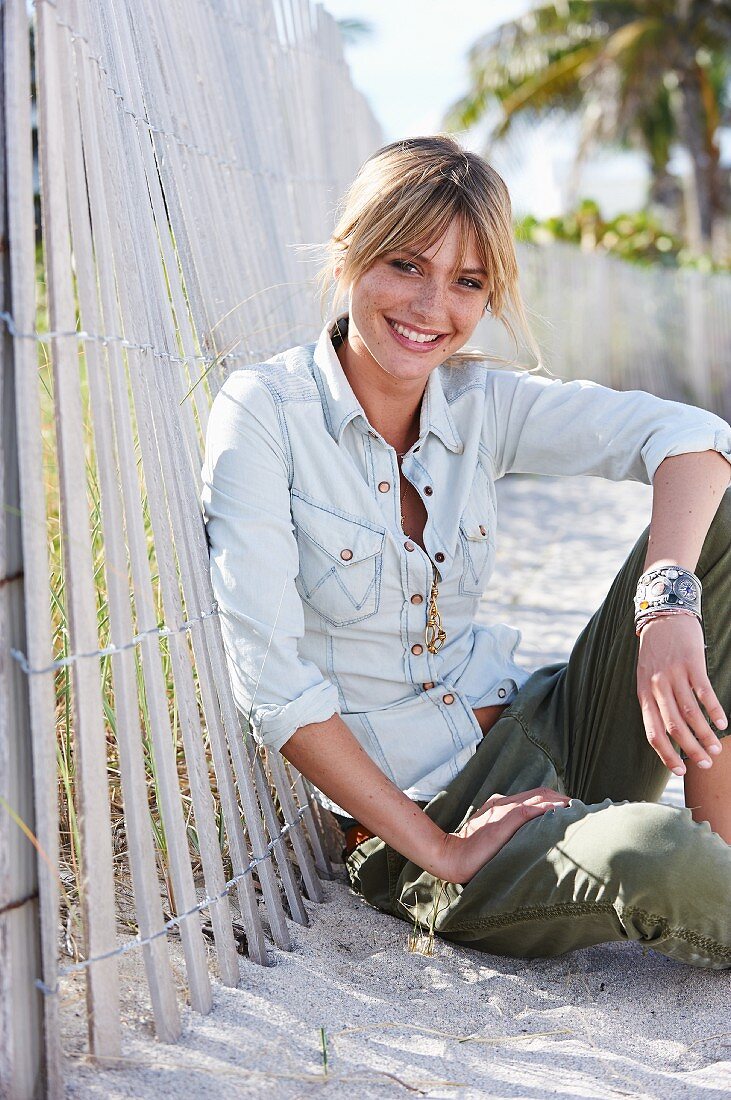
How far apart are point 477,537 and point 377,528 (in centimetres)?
21

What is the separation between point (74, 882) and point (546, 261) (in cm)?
947

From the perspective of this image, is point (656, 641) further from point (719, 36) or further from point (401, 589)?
point (719, 36)

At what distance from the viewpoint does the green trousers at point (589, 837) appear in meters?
1.66

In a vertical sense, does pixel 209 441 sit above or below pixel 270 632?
above

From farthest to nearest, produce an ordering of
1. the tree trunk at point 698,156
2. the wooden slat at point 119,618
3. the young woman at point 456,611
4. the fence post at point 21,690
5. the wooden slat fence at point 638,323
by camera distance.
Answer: the tree trunk at point 698,156, the wooden slat fence at point 638,323, the young woman at point 456,611, the wooden slat at point 119,618, the fence post at point 21,690

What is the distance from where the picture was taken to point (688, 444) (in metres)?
1.99

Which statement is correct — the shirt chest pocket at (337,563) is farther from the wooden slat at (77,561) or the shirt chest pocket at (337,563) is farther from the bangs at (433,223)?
the wooden slat at (77,561)

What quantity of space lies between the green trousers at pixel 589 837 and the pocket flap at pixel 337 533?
15.7 inches

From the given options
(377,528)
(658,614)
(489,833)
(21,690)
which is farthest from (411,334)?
(21,690)

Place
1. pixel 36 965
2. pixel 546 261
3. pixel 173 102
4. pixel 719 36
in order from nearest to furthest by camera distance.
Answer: pixel 36 965 → pixel 173 102 → pixel 546 261 → pixel 719 36

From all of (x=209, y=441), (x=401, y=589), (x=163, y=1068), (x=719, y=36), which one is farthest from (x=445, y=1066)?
(x=719, y=36)

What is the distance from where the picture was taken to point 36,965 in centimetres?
134

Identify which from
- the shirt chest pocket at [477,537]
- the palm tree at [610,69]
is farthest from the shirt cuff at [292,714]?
the palm tree at [610,69]

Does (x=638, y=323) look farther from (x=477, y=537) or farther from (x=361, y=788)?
(x=361, y=788)
